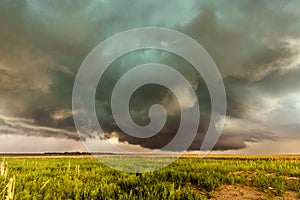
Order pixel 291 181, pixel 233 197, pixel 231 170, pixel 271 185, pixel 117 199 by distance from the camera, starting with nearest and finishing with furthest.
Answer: pixel 117 199
pixel 233 197
pixel 271 185
pixel 291 181
pixel 231 170

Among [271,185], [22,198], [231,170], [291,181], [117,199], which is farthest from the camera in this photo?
[231,170]

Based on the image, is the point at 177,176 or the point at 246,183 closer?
the point at 246,183

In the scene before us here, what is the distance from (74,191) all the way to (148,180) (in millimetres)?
3408

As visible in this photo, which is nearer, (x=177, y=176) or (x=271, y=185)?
(x=271, y=185)

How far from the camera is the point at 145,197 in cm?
908

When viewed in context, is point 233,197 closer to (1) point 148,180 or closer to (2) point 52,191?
(1) point 148,180

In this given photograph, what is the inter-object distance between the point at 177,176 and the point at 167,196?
3.72 m

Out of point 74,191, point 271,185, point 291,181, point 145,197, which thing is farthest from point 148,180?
point 291,181

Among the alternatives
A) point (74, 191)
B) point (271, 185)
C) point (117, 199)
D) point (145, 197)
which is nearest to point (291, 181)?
point (271, 185)

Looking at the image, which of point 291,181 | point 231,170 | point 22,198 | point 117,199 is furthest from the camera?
point 231,170

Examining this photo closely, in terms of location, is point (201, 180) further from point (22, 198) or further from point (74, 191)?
point (22, 198)

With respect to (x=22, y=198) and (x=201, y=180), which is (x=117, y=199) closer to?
(x=22, y=198)

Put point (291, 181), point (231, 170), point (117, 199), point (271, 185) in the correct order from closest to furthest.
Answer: point (117, 199) < point (271, 185) < point (291, 181) < point (231, 170)

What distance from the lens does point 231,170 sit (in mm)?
14820
